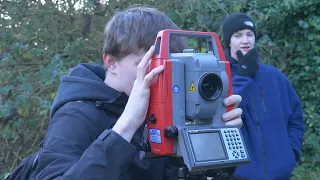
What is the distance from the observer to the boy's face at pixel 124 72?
5.67 feet

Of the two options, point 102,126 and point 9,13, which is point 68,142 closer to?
point 102,126

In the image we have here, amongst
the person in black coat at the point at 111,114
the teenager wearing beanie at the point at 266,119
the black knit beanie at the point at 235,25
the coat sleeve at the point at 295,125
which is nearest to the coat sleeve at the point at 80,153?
the person in black coat at the point at 111,114

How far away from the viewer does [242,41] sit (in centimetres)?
356

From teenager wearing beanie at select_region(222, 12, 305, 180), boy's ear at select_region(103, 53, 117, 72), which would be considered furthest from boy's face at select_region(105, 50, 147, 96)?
teenager wearing beanie at select_region(222, 12, 305, 180)

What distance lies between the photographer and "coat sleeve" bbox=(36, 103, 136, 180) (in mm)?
1457

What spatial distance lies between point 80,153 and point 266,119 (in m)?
1.86

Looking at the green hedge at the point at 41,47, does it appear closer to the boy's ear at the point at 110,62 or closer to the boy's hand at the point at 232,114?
the boy's ear at the point at 110,62

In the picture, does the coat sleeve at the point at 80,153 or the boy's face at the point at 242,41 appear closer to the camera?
the coat sleeve at the point at 80,153

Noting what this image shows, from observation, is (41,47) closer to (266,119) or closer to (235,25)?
(235,25)

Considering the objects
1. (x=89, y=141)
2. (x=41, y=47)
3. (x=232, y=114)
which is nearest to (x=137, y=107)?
(x=89, y=141)

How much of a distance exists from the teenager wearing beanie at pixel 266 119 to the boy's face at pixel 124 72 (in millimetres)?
1424

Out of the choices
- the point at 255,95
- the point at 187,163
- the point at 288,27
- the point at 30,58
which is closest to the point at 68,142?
the point at 187,163

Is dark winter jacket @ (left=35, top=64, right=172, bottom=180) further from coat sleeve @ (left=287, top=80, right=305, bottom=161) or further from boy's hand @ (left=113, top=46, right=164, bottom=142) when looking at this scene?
coat sleeve @ (left=287, top=80, right=305, bottom=161)

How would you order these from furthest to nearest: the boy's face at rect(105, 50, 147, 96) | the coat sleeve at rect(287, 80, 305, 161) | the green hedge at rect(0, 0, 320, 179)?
the green hedge at rect(0, 0, 320, 179)
the coat sleeve at rect(287, 80, 305, 161)
the boy's face at rect(105, 50, 147, 96)
